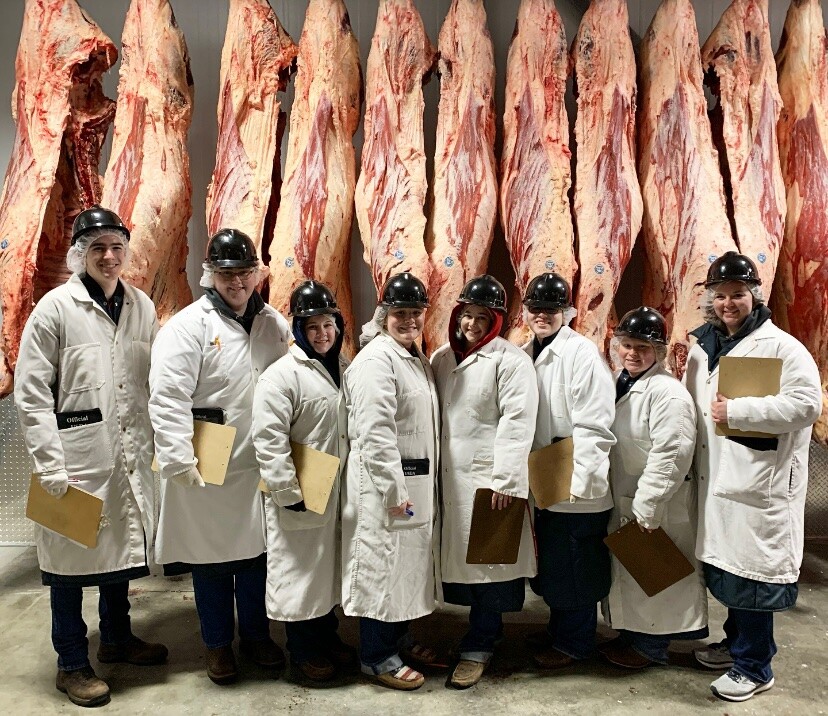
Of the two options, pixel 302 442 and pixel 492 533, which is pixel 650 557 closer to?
pixel 492 533

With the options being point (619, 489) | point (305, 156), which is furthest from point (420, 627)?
point (305, 156)

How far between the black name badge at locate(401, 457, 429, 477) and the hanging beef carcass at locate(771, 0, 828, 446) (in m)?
2.50

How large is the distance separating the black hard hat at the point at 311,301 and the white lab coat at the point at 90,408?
0.80 meters

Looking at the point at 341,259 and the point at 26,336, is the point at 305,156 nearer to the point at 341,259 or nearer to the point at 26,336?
the point at 341,259

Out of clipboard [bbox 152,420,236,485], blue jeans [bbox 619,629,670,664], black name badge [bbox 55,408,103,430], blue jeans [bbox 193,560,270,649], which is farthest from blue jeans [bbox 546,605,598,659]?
black name badge [bbox 55,408,103,430]

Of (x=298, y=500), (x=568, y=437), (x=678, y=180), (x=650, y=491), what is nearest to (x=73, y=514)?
(x=298, y=500)

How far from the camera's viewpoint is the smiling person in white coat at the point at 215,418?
9.48 ft

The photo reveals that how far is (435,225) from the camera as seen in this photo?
3990mm

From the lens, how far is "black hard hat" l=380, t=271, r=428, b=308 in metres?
2.95

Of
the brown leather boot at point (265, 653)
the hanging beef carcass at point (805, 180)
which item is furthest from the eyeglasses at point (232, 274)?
the hanging beef carcass at point (805, 180)

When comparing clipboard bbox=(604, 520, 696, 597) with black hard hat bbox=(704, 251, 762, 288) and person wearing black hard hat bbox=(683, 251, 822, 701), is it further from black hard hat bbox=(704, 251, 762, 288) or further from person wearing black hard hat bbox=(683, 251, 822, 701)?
black hard hat bbox=(704, 251, 762, 288)

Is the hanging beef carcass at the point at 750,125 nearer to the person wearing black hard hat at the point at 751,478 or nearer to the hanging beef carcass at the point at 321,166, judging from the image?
the person wearing black hard hat at the point at 751,478

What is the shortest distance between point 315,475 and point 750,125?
3.38 metres

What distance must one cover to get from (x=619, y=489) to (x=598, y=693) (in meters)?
0.91
